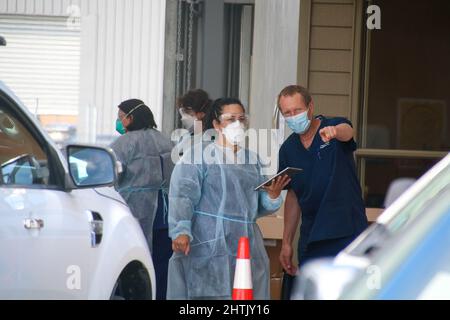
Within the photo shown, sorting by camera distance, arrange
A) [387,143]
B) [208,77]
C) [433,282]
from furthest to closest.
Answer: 1. [208,77]
2. [387,143]
3. [433,282]

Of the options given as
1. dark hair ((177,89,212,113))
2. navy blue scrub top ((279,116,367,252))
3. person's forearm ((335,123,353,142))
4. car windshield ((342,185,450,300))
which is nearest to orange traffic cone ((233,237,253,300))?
navy blue scrub top ((279,116,367,252))

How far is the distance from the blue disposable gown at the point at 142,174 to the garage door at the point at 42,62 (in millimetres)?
1214

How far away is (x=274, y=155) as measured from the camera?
892 centimetres

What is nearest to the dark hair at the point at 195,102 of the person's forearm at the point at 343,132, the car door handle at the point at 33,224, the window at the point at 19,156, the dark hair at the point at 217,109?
the dark hair at the point at 217,109

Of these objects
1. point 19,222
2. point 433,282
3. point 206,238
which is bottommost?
point 206,238

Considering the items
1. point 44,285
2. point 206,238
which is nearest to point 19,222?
point 44,285

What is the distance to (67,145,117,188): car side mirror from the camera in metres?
4.73

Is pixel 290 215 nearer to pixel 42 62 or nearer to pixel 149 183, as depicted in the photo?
pixel 149 183

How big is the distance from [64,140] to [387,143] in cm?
258

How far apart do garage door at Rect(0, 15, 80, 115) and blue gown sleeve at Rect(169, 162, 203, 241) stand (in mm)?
3005

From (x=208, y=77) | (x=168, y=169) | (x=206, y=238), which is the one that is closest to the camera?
(x=206, y=238)

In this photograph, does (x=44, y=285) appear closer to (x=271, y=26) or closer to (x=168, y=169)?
(x=168, y=169)

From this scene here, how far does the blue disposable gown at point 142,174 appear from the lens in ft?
25.9

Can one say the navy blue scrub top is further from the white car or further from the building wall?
the building wall
